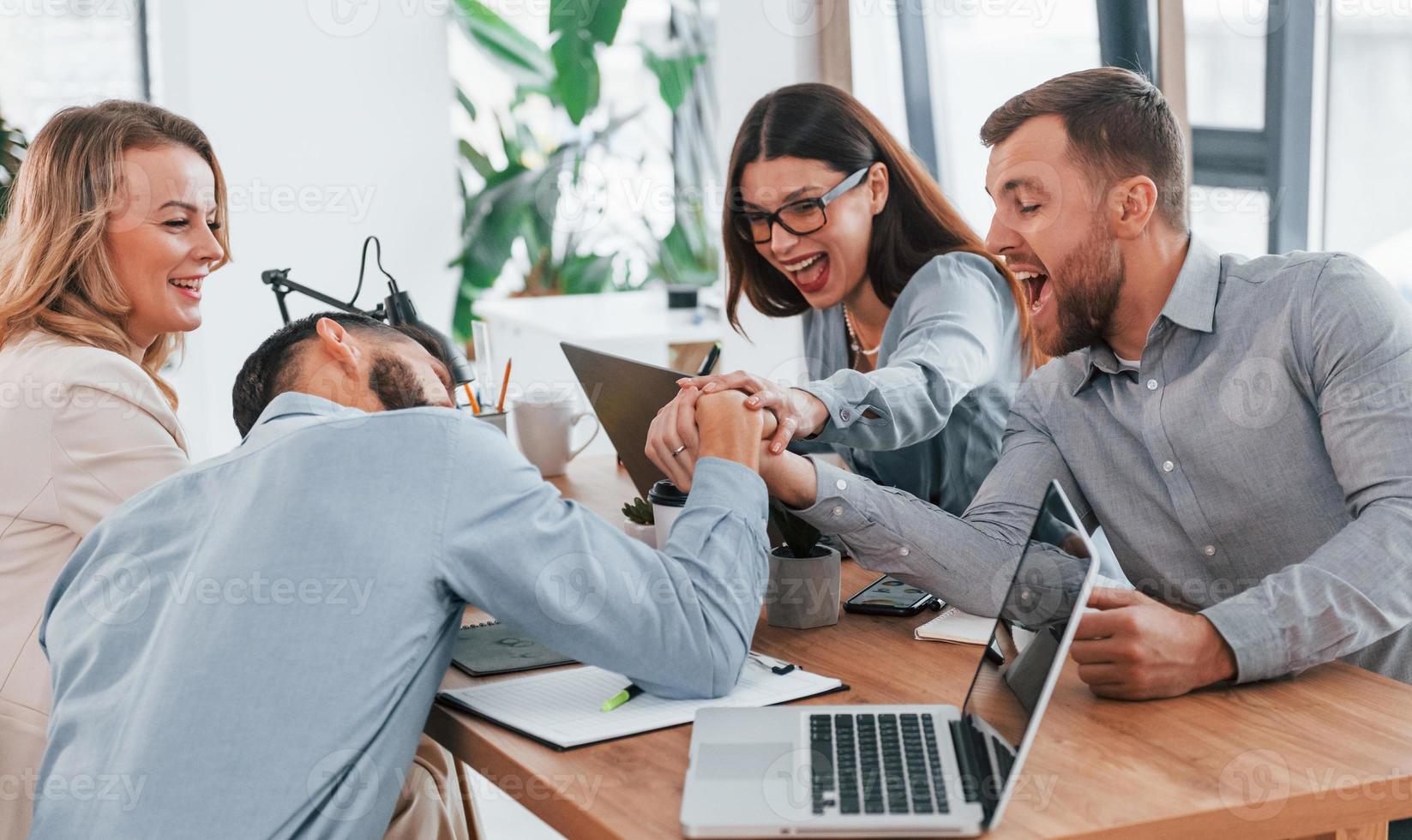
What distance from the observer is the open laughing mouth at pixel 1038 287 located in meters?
1.78

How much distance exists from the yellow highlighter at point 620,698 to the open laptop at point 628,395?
497mm

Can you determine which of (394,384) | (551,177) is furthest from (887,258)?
(551,177)

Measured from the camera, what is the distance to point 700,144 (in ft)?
21.6

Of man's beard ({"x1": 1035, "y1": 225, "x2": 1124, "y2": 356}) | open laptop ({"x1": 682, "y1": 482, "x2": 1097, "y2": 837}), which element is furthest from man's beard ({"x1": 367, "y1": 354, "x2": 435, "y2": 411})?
man's beard ({"x1": 1035, "y1": 225, "x2": 1124, "y2": 356})

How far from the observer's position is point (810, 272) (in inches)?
93.7

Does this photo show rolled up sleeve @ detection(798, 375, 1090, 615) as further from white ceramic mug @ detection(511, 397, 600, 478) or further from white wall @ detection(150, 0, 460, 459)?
white wall @ detection(150, 0, 460, 459)

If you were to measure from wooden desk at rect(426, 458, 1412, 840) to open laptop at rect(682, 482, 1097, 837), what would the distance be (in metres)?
0.04

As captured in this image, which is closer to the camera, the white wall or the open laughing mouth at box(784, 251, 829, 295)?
the open laughing mouth at box(784, 251, 829, 295)

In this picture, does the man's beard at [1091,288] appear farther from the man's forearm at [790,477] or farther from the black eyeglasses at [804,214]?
the black eyeglasses at [804,214]

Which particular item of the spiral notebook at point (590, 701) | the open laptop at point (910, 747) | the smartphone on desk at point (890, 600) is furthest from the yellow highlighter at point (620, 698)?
the smartphone on desk at point (890, 600)

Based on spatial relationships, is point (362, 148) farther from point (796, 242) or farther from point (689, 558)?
point (689, 558)

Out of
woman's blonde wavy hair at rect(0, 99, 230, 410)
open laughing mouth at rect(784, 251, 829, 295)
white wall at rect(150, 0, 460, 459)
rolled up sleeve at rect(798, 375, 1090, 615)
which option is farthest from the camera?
white wall at rect(150, 0, 460, 459)

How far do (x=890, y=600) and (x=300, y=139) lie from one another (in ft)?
12.1

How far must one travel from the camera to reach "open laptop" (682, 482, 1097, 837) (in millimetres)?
994
